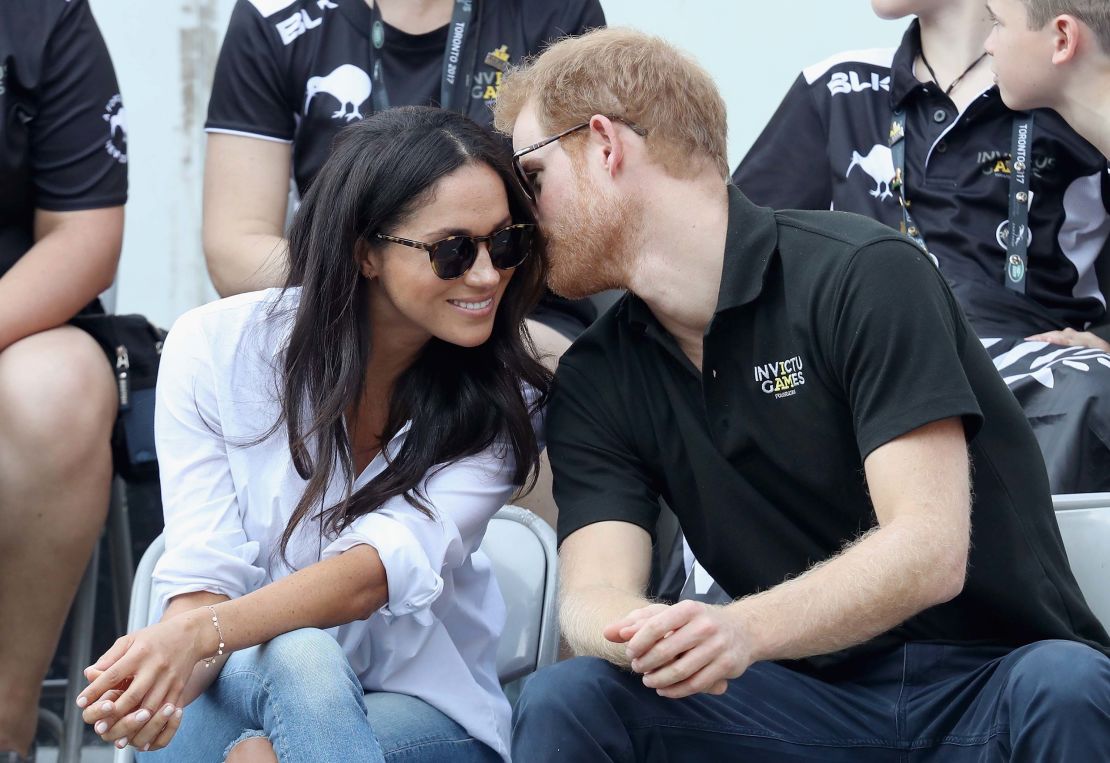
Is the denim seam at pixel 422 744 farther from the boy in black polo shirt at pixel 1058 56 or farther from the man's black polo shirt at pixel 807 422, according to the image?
the boy in black polo shirt at pixel 1058 56

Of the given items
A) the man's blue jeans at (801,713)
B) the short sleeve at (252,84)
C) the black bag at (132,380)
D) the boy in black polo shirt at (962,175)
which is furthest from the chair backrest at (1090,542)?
the short sleeve at (252,84)

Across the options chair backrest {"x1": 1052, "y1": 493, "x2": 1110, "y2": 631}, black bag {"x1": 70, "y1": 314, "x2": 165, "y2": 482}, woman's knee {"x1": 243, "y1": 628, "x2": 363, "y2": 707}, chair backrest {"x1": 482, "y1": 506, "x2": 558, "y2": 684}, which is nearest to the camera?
woman's knee {"x1": 243, "y1": 628, "x2": 363, "y2": 707}

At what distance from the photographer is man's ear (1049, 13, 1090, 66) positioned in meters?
2.70

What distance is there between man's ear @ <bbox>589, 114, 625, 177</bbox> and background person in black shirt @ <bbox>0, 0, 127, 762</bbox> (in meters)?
1.18

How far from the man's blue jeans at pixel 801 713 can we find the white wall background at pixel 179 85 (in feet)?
7.60

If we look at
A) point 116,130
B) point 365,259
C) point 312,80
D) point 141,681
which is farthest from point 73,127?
point 141,681

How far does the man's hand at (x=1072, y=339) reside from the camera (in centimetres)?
297

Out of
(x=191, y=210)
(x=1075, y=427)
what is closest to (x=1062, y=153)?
(x=1075, y=427)

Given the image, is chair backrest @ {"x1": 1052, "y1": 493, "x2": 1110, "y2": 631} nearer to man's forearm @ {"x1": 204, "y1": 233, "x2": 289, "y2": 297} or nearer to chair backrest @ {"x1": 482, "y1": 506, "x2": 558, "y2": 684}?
chair backrest @ {"x1": 482, "y1": 506, "x2": 558, "y2": 684}

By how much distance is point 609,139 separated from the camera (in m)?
2.34

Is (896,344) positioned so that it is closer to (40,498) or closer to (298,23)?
(40,498)

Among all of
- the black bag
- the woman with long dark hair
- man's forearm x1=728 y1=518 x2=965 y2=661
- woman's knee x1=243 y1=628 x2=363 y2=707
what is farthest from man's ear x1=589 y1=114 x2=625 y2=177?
the black bag

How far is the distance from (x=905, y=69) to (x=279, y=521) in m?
1.94

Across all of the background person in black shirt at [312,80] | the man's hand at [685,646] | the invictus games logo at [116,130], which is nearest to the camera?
the man's hand at [685,646]
